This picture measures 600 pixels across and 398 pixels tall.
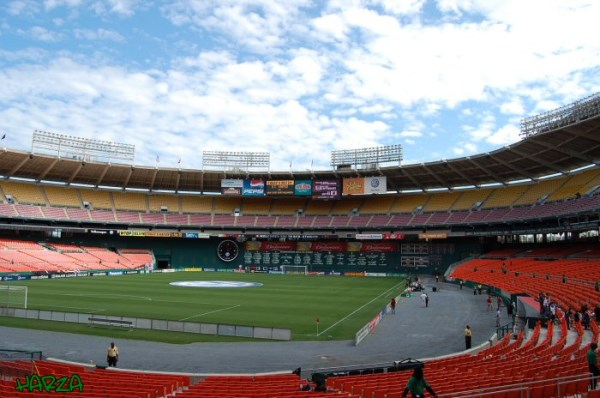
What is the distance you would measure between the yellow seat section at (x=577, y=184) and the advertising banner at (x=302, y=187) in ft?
120

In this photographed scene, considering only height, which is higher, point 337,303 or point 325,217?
point 325,217

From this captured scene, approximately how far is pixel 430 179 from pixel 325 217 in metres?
19.8

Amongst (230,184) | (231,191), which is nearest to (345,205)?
(231,191)

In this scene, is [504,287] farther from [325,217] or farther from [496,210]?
[325,217]

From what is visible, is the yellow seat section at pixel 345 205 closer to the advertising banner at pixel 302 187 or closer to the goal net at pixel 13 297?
the advertising banner at pixel 302 187

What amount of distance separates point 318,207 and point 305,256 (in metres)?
9.74

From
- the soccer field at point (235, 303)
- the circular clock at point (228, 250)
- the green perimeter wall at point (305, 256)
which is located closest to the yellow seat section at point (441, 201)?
the green perimeter wall at point (305, 256)

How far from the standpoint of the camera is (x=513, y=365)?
14.3 meters

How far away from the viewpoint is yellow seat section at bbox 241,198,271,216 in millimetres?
87625

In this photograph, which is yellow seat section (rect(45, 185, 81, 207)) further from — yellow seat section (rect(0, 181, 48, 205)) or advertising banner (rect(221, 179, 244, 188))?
advertising banner (rect(221, 179, 244, 188))

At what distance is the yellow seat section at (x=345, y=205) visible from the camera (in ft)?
281

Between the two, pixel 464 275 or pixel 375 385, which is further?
pixel 464 275

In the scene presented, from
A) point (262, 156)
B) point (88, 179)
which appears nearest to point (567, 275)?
point (262, 156)

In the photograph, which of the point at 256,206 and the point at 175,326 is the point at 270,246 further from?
the point at 175,326
